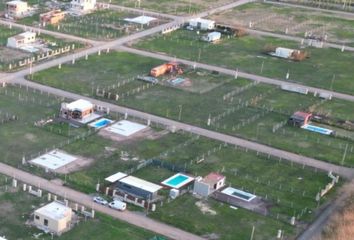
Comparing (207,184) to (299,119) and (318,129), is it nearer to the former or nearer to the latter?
(299,119)

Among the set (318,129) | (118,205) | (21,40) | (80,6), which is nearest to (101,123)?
(118,205)

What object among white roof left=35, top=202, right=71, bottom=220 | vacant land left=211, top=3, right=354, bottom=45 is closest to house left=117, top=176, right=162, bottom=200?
white roof left=35, top=202, right=71, bottom=220

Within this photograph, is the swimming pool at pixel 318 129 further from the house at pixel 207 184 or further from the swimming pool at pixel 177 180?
the swimming pool at pixel 177 180

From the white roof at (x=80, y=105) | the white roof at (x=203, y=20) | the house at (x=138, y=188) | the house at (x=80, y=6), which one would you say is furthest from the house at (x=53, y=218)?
the house at (x=80, y=6)

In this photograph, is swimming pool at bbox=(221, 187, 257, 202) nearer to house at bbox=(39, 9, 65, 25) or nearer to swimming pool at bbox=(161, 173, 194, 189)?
swimming pool at bbox=(161, 173, 194, 189)

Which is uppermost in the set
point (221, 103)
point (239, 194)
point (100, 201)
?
point (221, 103)
